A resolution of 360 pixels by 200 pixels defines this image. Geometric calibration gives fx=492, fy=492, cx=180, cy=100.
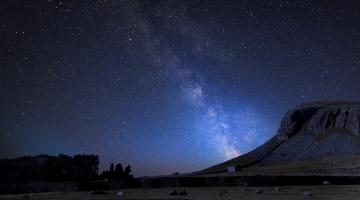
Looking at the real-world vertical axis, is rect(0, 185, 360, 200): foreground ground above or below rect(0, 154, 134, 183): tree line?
below

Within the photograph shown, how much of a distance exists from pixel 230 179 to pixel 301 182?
923 centimetres

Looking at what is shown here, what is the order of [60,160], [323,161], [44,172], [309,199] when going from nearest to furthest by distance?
[309,199] → [44,172] → [60,160] → [323,161]

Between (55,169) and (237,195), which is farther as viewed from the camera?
(55,169)

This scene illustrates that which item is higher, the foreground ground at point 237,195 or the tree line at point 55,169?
the tree line at point 55,169

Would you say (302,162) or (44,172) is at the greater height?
(302,162)

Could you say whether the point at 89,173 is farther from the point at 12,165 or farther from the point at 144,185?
the point at 12,165

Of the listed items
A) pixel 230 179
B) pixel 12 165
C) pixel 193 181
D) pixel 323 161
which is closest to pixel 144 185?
pixel 193 181

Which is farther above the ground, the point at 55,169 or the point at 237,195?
the point at 55,169

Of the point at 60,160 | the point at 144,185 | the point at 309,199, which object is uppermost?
the point at 60,160

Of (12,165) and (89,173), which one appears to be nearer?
(12,165)

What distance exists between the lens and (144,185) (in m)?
59.3

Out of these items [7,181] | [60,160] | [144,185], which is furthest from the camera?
[60,160]

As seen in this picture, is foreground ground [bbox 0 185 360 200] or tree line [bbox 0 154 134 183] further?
tree line [bbox 0 154 134 183]

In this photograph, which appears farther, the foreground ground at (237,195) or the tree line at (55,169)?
the tree line at (55,169)
